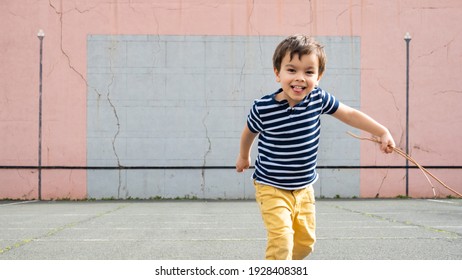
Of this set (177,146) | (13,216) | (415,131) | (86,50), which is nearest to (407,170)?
(415,131)

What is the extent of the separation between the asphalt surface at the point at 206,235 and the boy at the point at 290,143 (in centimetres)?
182

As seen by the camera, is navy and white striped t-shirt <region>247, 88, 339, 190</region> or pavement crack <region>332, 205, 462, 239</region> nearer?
navy and white striped t-shirt <region>247, 88, 339, 190</region>

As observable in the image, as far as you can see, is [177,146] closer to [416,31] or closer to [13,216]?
[13,216]

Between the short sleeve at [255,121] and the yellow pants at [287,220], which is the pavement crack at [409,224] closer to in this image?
the yellow pants at [287,220]

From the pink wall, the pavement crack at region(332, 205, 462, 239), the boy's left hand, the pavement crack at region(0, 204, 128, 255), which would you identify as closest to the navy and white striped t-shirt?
the boy's left hand

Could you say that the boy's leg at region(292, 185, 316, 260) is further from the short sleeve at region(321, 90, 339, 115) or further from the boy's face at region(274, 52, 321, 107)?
the boy's face at region(274, 52, 321, 107)

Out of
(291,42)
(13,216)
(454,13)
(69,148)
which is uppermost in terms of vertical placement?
(454,13)

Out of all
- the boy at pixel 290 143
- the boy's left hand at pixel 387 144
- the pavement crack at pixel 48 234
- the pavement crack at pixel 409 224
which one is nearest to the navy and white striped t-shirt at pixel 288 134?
the boy at pixel 290 143

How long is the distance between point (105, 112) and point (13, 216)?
498 centimetres

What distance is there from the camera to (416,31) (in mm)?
14430

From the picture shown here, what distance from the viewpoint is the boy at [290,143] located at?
3223mm

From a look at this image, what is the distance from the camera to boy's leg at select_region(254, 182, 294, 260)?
3219mm
